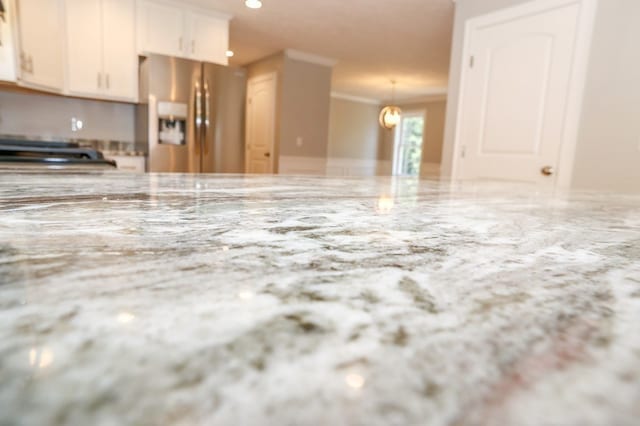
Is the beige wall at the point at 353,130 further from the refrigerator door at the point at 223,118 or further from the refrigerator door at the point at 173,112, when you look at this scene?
the refrigerator door at the point at 173,112

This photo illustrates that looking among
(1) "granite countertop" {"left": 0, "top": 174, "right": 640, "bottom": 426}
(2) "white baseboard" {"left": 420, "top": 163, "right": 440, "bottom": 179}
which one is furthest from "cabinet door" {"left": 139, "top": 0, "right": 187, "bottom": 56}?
(2) "white baseboard" {"left": 420, "top": 163, "right": 440, "bottom": 179}

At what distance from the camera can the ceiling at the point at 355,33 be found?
2832mm

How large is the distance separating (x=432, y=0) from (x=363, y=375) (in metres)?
3.07

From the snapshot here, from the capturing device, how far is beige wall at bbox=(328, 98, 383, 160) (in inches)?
281

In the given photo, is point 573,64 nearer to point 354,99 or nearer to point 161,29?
point 161,29

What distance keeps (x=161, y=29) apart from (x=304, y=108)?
180cm

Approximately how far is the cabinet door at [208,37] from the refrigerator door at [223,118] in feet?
0.73

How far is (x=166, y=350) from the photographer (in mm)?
120

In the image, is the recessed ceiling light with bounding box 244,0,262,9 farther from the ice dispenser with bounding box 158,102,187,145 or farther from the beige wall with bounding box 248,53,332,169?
the beige wall with bounding box 248,53,332,169

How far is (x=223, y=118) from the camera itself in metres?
3.03

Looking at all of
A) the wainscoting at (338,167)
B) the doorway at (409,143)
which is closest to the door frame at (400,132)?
the doorway at (409,143)

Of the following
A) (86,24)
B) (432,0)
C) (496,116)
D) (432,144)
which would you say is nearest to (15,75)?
(86,24)

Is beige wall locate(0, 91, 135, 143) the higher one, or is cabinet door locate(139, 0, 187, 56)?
cabinet door locate(139, 0, 187, 56)

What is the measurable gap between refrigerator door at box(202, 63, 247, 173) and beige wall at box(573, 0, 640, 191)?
2355mm
